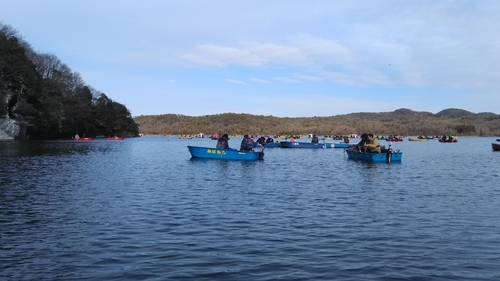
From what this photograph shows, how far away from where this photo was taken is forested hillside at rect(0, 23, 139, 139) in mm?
77812

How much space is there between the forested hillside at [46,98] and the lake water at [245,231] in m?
61.3

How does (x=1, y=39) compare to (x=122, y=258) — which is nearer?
(x=122, y=258)

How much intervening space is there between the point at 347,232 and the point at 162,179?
54.7ft

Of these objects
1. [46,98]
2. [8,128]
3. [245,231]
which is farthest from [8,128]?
[245,231]

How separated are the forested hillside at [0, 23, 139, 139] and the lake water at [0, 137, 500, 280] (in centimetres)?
6129

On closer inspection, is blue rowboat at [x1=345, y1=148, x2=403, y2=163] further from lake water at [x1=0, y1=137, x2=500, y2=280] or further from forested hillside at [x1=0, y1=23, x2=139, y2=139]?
forested hillside at [x1=0, y1=23, x2=139, y2=139]

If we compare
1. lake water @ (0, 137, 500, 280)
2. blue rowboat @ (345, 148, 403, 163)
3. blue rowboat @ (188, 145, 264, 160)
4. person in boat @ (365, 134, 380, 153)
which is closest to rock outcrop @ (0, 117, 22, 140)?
blue rowboat @ (188, 145, 264, 160)

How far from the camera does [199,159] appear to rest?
45.3 m

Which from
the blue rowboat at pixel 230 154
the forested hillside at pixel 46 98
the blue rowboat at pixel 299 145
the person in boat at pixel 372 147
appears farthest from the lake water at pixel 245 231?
the forested hillside at pixel 46 98

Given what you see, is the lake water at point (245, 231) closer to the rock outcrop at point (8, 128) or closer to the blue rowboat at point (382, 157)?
the blue rowboat at point (382, 157)

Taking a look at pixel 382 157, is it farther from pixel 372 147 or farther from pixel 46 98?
pixel 46 98

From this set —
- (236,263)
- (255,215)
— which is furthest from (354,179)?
(236,263)

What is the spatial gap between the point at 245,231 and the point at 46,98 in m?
82.3

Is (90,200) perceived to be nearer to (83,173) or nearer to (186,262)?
(186,262)
